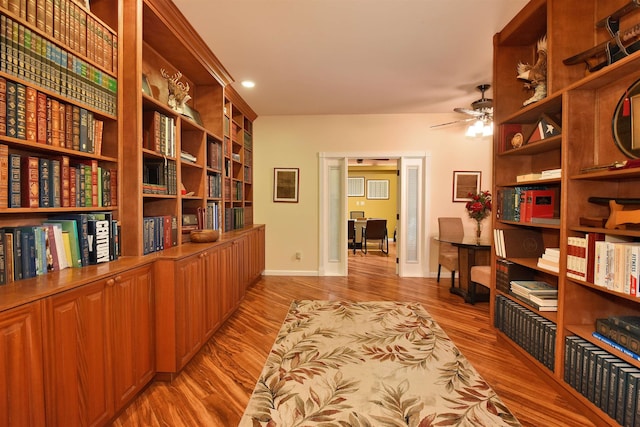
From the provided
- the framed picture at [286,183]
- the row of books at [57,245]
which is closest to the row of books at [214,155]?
the row of books at [57,245]

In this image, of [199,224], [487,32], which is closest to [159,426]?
[199,224]

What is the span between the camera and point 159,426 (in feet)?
5.18

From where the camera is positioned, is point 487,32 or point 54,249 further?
point 487,32

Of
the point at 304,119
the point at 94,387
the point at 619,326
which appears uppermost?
the point at 304,119

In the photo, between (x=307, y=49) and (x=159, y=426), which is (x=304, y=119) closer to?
(x=307, y=49)

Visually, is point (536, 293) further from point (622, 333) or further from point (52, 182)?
point (52, 182)

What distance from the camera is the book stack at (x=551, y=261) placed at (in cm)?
199

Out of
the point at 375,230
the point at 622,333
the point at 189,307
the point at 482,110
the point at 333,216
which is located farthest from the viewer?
the point at 375,230

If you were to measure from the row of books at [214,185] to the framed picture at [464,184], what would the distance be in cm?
371

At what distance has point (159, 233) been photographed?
2.19 metres

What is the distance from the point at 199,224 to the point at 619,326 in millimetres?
3207

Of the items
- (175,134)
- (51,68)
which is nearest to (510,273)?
(175,134)

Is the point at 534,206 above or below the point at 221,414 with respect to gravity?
above

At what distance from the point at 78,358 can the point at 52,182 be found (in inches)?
34.4
